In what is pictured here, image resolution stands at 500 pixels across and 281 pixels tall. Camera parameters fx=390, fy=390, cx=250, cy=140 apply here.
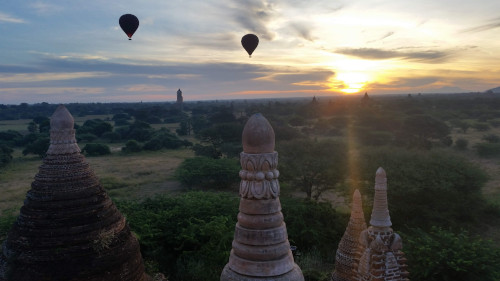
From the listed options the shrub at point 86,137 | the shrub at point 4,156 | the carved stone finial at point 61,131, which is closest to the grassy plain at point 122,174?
the shrub at point 4,156

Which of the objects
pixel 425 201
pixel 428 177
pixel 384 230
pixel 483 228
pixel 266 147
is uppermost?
pixel 266 147

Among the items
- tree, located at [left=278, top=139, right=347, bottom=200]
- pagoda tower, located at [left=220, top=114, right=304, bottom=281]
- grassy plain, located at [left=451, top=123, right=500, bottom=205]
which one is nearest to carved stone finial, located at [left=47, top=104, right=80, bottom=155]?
pagoda tower, located at [left=220, top=114, right=304, bottom=281]

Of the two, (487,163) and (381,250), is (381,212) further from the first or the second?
(487,163)

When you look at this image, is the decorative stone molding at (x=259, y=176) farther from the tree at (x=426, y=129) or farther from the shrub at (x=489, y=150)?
the tree at (x=426, y=129)

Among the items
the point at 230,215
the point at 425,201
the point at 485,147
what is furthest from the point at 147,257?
the point at 485,147

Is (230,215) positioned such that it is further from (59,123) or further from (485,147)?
(485,147)
